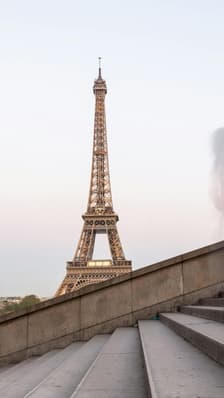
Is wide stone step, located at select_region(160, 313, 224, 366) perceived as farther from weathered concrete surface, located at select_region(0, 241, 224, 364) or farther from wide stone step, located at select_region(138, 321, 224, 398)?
weathered concrete surface, located at select_region(0, 241, 224, 364)

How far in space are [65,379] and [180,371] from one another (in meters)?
1.44

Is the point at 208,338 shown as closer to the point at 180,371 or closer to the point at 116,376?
the point at 180,371

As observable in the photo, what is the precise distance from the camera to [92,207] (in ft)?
223

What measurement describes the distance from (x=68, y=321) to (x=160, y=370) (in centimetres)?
576

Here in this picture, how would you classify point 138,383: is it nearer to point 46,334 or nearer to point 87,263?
point 46,334

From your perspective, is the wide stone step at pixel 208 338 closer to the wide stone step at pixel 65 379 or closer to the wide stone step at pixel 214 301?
the wide stone step at pixel 65 379

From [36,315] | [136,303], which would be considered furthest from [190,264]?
[36,315]

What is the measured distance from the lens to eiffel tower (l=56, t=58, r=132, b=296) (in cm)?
5897

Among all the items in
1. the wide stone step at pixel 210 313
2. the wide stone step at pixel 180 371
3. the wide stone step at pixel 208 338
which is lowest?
the wide stone step at pixel 180 371

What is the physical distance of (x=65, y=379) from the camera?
178 inches

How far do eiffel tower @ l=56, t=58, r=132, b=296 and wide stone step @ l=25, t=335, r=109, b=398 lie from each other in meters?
48.4

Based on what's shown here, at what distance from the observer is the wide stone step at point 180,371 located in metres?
2.98

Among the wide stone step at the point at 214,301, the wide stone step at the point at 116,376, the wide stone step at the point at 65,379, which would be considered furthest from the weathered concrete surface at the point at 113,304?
the wide stone step at the point at 116,376

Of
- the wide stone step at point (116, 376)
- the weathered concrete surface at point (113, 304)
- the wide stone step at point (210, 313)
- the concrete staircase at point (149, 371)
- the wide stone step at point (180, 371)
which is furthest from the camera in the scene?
the weathered concrete surface at point (113, 304)
